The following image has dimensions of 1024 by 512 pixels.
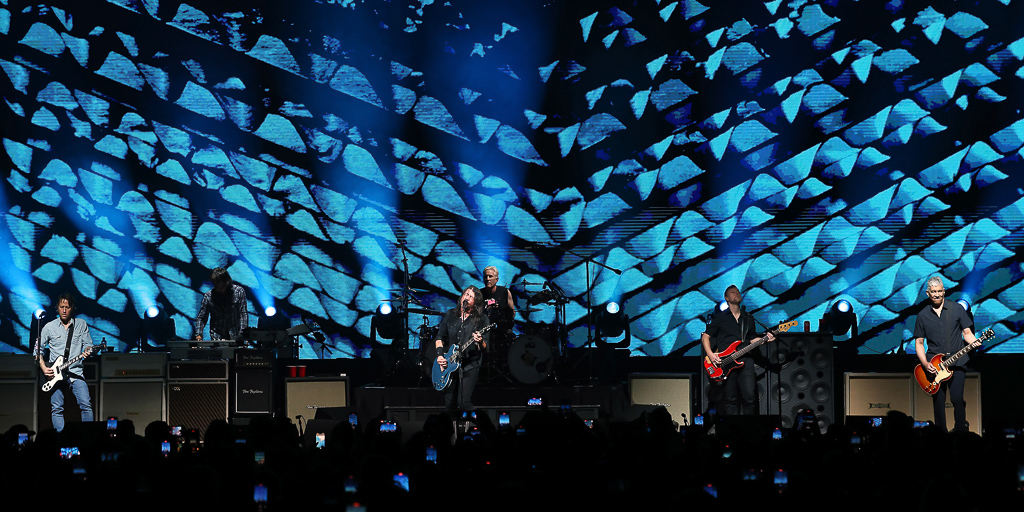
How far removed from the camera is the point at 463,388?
9195mm

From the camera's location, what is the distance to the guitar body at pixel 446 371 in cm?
915

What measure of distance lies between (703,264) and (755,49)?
2.53 metres

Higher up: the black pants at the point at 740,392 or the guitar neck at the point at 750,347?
the guitar neck at the point at 750,347

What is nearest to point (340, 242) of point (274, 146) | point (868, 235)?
point (274, 146)

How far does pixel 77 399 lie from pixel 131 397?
700 millimetres

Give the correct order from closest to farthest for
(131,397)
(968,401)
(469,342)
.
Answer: (469,342)
(968,401)
(131,397)

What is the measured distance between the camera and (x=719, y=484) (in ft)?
12.2

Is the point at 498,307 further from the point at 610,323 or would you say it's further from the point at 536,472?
the point at 536,472

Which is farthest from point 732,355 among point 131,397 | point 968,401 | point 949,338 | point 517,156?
point 131,397

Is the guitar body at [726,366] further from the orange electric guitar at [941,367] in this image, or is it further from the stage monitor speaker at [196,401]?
the stage monitor speaker at [196,401]

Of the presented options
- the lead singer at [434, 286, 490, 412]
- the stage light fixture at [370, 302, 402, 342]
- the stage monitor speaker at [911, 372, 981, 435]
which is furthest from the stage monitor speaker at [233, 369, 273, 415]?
the stage monitor speaker at [911, 372, 981, 435]

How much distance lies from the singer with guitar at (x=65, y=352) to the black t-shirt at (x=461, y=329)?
3.24 meters

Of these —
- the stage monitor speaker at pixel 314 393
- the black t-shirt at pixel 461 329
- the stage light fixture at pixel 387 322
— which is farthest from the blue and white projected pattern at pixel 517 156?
the black t-shirt at pixel 461 329

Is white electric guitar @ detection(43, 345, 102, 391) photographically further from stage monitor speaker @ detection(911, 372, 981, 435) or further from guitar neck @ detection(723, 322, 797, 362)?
stage monitor speaker @ detection(911, 372, 981, 435)
